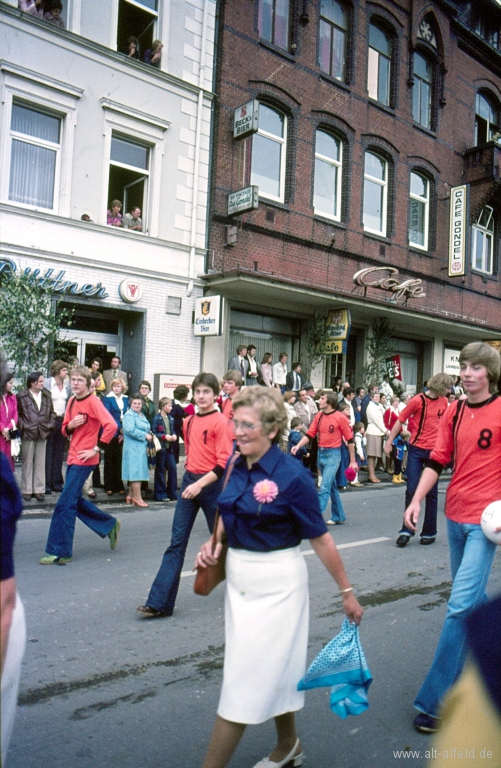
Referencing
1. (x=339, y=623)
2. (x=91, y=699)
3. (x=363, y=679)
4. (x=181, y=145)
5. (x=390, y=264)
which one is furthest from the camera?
(x=390, y=264)

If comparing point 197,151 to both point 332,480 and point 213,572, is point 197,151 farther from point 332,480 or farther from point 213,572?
point 213,572

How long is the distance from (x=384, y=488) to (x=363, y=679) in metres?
11.2

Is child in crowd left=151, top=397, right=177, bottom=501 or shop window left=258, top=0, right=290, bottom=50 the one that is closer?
child in crowd left=151, top=397, right=177, bottom=501

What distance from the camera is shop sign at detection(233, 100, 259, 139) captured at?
1555 cm

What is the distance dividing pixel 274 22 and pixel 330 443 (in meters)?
13.2

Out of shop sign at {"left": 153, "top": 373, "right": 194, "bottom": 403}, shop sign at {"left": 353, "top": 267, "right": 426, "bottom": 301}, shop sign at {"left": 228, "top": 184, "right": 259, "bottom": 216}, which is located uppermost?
shop sign at {"left": 228, "top": 184, "right": 259, "bottom": 216}

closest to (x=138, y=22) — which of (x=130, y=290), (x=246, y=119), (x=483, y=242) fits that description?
(x=246, y=119)

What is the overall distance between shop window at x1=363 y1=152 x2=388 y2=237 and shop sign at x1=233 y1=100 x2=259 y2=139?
19.3 ft

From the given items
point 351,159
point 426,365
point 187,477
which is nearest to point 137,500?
point 187,477

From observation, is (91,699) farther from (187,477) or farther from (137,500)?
(137,500)

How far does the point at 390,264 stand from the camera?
2108cm

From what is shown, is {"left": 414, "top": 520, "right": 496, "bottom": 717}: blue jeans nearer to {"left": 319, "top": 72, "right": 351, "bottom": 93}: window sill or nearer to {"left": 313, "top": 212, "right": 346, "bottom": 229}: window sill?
{"left": 313, "top": 212, "right": 346, "bottom": 229}: window sill

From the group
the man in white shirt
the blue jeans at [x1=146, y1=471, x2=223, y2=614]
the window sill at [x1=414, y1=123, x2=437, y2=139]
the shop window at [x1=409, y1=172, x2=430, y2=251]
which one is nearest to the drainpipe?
the man in white shirt

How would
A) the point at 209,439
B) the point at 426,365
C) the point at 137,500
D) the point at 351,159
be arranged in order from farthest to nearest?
the point at 426,365
the point at 351,159
the point at 137,500
the point at 209,439
